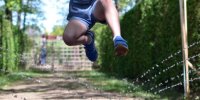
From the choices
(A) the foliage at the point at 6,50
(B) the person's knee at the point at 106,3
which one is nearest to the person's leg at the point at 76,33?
(B) the person's knee at the point at 106,3

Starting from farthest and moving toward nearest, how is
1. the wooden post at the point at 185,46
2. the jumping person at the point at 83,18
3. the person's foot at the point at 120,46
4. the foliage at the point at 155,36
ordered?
the foliage at the point at 155,36 → the wooden post at the point at 185,46 → the jumping person at the point at 83,18 → the person's foot at the point at 120,46

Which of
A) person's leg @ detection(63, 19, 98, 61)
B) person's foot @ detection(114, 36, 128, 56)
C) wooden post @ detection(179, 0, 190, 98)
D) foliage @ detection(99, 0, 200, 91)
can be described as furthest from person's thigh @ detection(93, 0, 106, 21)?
foliage @ detection(99, 0, 200, 91)

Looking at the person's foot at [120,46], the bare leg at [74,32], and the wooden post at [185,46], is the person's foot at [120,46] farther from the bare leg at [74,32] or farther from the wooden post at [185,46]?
the wooden post at [185,46]

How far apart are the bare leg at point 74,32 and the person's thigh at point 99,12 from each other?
6.8 inches

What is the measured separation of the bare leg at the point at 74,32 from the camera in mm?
4293

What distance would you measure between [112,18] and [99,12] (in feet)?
0.96

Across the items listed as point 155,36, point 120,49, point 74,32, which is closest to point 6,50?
point 155,36

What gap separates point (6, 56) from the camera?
1830 cm

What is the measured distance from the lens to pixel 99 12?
416 centimetres

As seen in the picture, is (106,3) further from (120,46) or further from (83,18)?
(120,46)

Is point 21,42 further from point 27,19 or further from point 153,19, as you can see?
point 153,19

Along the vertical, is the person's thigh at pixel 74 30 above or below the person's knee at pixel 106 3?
below

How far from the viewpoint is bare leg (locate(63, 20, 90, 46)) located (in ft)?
14.1

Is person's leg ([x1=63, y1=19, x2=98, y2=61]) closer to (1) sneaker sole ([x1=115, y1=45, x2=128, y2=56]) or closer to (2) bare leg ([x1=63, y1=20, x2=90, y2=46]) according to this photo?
(2) bare leg ([x1=63, y1=20, x2=90, y2=46])
